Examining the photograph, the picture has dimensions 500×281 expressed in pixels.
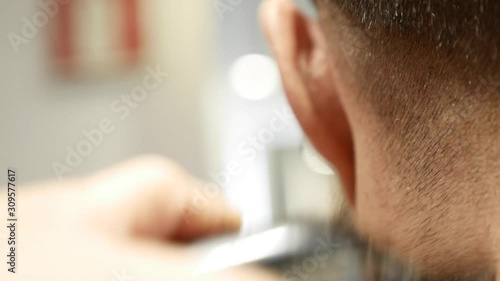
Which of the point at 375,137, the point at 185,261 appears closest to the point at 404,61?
the point at 375,137

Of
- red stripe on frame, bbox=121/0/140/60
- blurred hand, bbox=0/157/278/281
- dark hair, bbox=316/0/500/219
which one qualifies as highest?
red stripe on frame, bbox=121/0/140/60

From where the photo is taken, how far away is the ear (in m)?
0.27

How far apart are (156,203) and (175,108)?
7 centimetres

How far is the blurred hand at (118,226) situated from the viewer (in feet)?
0.84

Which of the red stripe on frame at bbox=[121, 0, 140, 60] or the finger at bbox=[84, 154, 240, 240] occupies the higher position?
the red stripe on frame at bbox=[121, 0, 140, 60]

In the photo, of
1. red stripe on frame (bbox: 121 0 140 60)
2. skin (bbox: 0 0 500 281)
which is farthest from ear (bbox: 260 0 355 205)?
red stripe on frame (bbox: 121 0 140 60)

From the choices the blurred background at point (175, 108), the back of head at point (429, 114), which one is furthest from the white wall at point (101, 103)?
the back of head at point (429, 114)

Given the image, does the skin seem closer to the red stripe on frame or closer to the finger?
the finger

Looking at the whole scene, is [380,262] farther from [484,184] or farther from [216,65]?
[216,65]

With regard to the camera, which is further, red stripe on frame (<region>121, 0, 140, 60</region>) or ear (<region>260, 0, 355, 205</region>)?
red stripe on frame (<region>121, 0, 140, 60</region>)

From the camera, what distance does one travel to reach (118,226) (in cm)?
29

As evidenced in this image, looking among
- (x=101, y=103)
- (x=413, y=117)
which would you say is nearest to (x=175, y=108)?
(x=101, y=103)

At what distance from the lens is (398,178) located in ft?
0.82

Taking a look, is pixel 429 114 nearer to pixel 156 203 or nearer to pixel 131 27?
pixel 156 203
